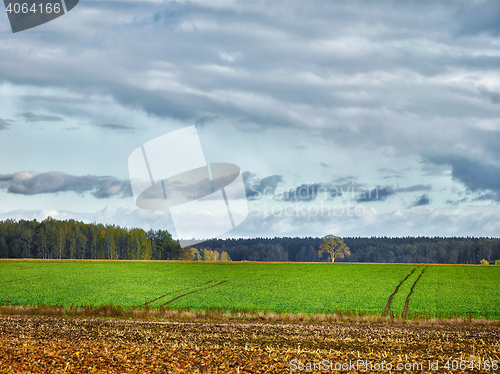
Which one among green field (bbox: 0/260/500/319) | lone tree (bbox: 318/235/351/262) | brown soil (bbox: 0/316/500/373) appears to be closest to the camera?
brown soil (bbox: 0/316/500/373)

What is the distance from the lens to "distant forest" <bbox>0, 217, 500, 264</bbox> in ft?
443

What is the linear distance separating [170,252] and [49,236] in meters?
41.5

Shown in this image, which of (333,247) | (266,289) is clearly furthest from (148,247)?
(266,289)

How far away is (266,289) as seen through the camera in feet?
151

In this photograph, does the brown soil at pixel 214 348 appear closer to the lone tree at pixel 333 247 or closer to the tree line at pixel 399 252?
the lone tree at pixel 333 247

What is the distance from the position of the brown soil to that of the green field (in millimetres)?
12151

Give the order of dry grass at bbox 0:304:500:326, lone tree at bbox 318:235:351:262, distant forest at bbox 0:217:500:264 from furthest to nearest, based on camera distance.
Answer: distant forest at bbox 0:217:500:264
lone tree at bbox 318:235:351:262
dry grass at bbox 0:304:500:326

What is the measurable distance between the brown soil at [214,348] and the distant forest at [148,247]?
122301mm

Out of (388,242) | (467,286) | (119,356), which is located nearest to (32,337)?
(119,356)

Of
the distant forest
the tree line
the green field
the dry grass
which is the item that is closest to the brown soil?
the dry grass

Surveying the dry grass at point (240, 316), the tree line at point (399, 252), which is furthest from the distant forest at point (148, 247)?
the dry grass at point (240, 316)

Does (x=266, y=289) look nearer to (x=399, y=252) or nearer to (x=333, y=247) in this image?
(x=333, y=247)

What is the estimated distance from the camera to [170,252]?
158m

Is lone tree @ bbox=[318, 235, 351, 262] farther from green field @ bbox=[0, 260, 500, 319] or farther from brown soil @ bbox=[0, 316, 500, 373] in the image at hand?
brown soil @ bbox=[0, 316, 500, 373]
